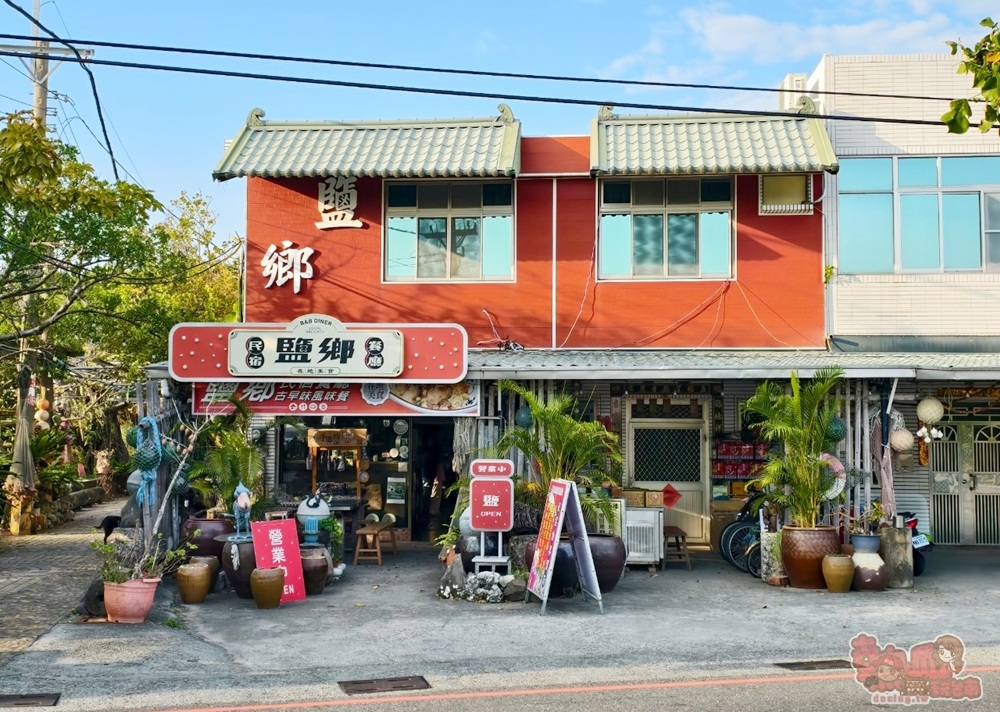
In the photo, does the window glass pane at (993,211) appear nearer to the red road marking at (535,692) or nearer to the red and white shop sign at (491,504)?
the red and white shop sign at (491,504)

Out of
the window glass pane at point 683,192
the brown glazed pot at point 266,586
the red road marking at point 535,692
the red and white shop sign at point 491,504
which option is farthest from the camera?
the window glass pane at point 683,192

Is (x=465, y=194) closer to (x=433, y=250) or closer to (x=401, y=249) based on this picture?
(x=433, y=250)

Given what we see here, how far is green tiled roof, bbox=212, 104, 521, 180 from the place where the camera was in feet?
52.6

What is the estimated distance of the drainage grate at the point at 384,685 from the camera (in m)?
8.37

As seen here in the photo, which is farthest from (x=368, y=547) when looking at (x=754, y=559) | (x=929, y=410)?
(x=929, y=410)

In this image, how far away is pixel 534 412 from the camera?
43.8 feet

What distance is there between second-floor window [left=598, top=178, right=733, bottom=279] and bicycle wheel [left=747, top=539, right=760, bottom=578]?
4.45 m

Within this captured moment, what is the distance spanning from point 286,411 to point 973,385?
10.4 m

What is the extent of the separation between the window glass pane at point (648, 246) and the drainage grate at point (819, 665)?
830 centimetres

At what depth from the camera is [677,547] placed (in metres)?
15.2

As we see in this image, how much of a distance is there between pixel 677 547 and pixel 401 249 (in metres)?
6.37

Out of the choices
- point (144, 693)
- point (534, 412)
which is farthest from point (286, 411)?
point (144, 693)

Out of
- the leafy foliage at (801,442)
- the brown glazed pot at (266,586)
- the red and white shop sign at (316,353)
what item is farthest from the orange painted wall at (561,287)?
the brown glazed pot at (266,586)

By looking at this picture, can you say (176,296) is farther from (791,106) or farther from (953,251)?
(953,251)
